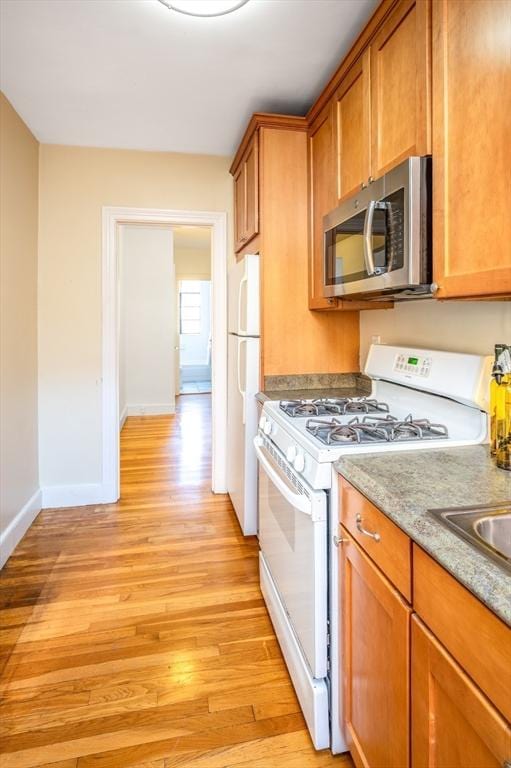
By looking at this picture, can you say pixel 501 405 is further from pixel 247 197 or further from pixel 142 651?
pixel 247 197

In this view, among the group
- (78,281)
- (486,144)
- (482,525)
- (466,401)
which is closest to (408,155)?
(486,144)

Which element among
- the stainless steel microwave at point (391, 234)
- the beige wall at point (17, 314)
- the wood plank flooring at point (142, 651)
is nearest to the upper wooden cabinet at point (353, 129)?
the stainless steel microwave at point (391, 234)

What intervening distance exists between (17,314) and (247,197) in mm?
1544

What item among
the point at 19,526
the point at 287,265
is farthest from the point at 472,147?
the point at 19,526

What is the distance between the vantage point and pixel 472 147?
3.76ft

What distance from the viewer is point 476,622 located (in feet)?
2.34

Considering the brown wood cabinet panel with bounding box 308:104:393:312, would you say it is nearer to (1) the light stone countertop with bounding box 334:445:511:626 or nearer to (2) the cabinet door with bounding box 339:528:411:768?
(1) the light stone countertop with bounding box 334:445:511:626

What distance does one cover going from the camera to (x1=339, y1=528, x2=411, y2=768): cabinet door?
947 millimetres

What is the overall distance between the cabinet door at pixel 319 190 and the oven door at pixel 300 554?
954mm

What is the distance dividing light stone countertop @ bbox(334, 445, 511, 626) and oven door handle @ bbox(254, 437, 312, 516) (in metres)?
0.17

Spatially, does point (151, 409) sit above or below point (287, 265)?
below

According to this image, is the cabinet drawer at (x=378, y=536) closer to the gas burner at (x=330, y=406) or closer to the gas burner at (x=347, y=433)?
the gas burner at (x=347, y=433)

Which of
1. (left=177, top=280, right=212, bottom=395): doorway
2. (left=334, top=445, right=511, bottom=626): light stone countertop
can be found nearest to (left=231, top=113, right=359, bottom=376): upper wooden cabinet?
(left=334, top=445, right=511, bottom=626): light stone countertop

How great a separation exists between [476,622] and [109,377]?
296cm
